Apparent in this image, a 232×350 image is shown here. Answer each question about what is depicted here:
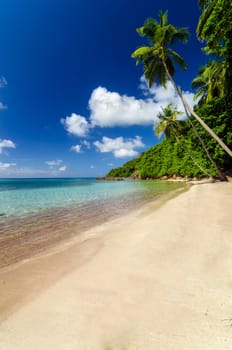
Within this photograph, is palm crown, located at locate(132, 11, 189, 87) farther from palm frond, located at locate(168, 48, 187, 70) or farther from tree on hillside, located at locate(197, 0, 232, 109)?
tree on hillside, located at locate(197, 0, 232, 109)

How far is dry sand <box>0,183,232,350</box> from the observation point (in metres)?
1.75

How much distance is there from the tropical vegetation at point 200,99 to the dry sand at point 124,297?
7.57 meters

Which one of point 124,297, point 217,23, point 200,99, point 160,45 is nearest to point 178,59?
point 160,45

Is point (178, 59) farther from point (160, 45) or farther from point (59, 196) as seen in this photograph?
point (59, 196)

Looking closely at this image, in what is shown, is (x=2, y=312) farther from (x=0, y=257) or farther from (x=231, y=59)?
(x=231, y=59)

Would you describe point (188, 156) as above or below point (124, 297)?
above

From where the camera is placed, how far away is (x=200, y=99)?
1094 inches

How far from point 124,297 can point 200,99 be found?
3060cm

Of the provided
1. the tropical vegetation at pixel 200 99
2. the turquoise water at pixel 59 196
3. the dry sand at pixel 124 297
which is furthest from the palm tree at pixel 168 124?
the dry sand at pixel 124 297

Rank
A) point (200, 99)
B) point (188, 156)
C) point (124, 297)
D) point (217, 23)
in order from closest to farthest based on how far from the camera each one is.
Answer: point (124, 297) < point (217, 23) < point (200, 99) < point (188, 156)

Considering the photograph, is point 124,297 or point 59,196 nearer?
point 124,297

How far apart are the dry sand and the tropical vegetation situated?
7.57 meters

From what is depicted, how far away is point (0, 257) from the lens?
13.9ft

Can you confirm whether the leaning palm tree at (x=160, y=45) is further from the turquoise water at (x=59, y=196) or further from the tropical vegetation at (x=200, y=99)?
the turquoise water at (x=59, y=196)
